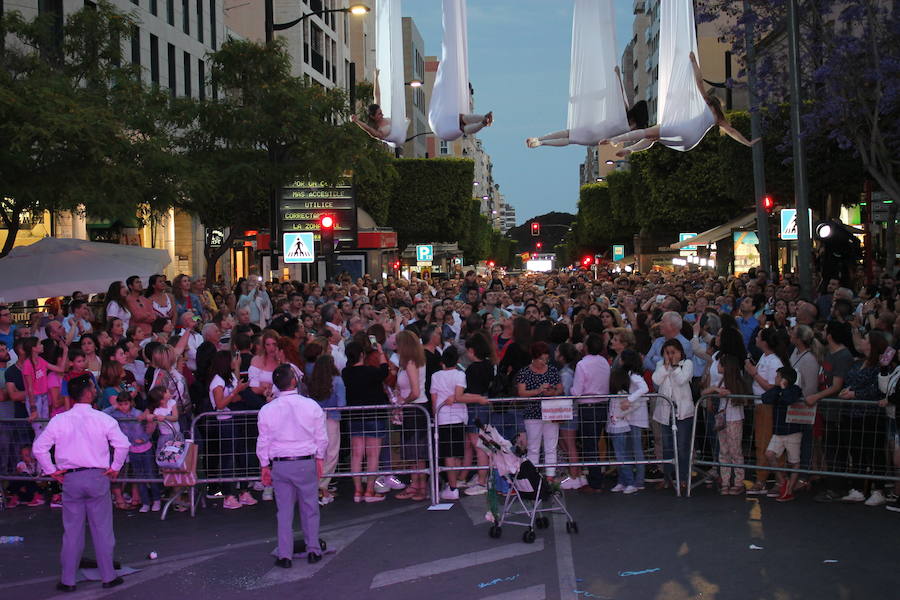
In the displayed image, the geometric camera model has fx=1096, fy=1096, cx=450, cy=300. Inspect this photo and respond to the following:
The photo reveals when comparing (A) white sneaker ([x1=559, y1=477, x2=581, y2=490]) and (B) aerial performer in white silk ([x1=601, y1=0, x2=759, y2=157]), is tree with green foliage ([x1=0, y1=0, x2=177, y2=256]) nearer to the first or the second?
(A) white sneaker ([x1=559, y1=477, x2=581, y2=490])

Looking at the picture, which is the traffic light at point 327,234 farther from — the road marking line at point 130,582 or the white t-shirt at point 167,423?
the road marking line at point 130,582

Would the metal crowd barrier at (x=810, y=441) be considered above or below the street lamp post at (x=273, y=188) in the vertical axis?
below

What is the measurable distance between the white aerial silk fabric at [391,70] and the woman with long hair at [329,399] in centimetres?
228

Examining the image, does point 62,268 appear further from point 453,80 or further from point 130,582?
point 130,582

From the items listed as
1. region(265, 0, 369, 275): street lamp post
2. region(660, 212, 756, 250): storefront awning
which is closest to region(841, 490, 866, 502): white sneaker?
region(265, 0, 369, 275): street lamp post

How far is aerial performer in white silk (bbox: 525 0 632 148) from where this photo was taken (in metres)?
9.62

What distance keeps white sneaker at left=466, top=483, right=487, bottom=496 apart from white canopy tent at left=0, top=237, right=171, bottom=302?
9350 millimetres

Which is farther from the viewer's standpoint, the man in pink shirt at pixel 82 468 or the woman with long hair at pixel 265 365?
the woman with long hair at pixel 265 365

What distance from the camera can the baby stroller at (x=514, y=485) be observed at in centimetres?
911

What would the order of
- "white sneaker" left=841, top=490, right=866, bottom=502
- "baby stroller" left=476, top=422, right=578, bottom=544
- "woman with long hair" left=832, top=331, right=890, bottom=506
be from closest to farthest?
"baby stroller" left=476, top=422, right=578, bottom=544
"woman with long hair" left=832, top=331, right=890, bottom=506
"white sneaker" left=841, top=490, right=866, bottom=502

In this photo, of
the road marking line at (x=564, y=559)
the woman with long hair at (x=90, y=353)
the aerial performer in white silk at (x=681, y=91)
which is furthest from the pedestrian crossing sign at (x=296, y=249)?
the aerial performer in white silk at (x=681, y=91)

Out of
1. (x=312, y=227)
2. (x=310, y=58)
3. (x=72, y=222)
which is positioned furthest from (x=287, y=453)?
(x=310, y=58)

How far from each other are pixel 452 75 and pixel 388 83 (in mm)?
714

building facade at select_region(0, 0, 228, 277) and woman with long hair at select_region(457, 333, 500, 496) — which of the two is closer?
woman with long hair at select_region(457, 333, 500, 496)
